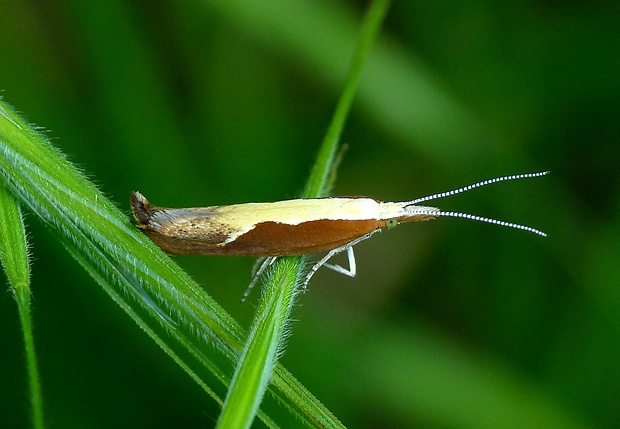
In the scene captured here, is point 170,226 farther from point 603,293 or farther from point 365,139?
point 603,293

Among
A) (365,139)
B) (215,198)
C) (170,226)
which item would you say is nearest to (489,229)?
(365,139)

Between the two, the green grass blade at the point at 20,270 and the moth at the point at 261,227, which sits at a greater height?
the moth at the point at 261,227

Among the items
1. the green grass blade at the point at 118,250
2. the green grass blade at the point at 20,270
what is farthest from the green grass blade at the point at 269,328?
the green grass blade at the point at 20,270

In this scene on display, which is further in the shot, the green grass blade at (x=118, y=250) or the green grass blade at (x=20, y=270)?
the green grass blade at (x=118, y=250)

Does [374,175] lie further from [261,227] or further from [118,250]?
[118,250]

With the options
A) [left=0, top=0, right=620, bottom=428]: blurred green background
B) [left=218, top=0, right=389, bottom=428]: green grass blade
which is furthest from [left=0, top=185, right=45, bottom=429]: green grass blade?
[left=0, top=0, right=620, bottom=428]: blurred green background

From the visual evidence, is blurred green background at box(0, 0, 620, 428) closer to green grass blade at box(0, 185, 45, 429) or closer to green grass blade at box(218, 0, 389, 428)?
green grass blade at box(218, 0, 389, 428)

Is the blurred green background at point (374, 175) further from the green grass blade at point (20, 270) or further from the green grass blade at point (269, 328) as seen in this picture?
the green grass blade at point (20, 270)
